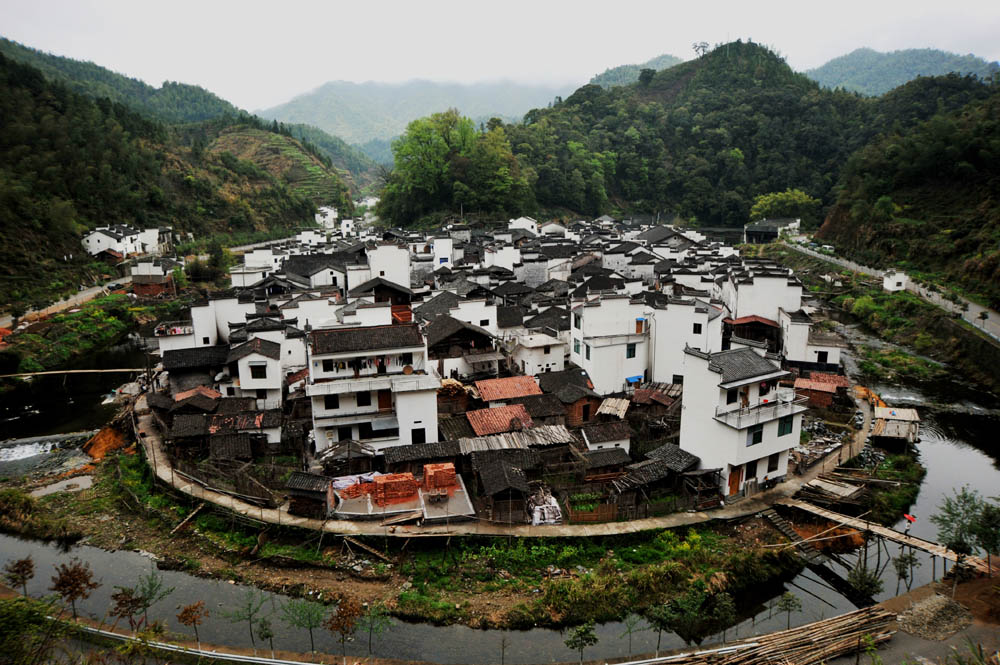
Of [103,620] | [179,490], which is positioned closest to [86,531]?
[179,490]

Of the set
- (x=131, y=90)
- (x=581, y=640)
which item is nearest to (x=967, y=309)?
(x=581, y=640)

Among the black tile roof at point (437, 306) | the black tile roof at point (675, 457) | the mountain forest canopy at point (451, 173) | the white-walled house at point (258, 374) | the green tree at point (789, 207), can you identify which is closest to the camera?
the black tile roof at point (675, 457)

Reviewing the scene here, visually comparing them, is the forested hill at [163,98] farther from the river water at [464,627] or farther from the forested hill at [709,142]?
the river water at [464,627]

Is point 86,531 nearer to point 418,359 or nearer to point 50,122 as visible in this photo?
point 418,359

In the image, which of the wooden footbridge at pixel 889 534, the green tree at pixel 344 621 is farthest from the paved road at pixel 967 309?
the green tree at pixel 344 621

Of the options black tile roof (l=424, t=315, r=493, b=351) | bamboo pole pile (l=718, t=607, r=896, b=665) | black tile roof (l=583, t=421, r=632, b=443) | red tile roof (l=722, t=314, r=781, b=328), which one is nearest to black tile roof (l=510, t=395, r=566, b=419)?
black tile roof (l=583, t=421, r=632, b=443)

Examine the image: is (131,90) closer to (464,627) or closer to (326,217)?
(326,217)

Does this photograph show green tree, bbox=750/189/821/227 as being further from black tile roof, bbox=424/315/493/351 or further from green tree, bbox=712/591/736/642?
green tree, bbox=712/591/736/642
